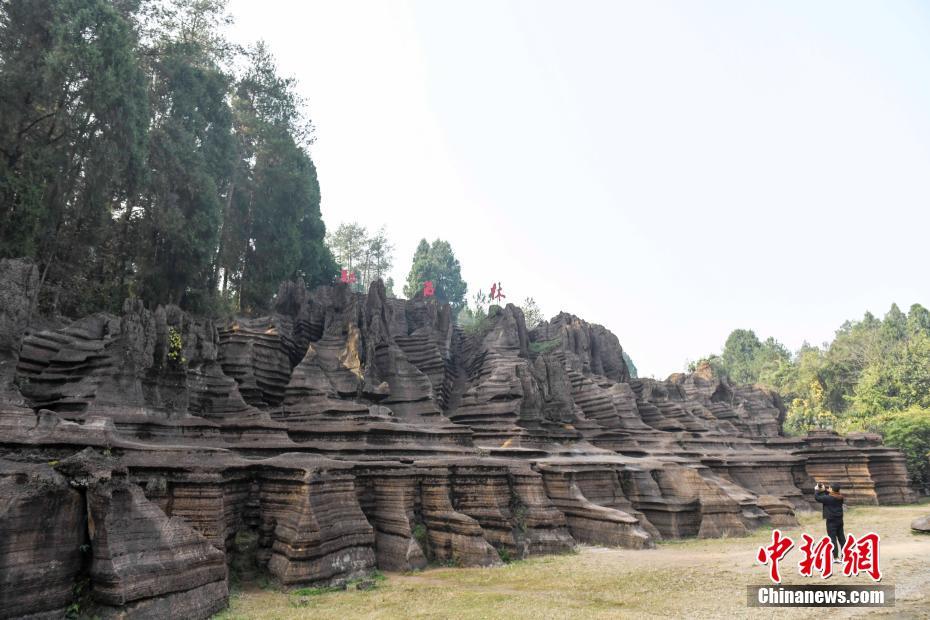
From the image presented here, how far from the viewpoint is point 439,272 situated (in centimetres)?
8612

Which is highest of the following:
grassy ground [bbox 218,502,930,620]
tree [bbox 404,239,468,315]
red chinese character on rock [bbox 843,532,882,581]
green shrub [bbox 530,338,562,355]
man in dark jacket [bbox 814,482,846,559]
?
tree [bbox 404,239,468,315]

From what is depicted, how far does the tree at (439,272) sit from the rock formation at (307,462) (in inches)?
1954

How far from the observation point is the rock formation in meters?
9.53

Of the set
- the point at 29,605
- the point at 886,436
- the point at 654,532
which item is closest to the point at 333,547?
the point at 29,605

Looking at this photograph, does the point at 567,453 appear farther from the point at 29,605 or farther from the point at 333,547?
the point at 29,605

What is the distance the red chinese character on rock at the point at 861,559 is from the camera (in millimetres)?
12328

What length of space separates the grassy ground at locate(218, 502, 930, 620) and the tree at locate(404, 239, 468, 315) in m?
69.4

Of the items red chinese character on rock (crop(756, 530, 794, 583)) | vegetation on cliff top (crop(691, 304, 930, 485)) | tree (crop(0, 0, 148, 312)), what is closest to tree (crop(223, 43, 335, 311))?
tree (crop(0, 0, 148, 312))

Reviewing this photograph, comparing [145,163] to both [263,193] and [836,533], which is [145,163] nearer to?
[263,193]

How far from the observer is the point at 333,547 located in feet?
43.4

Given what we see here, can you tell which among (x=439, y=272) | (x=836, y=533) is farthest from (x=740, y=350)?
(x=836, y=533)

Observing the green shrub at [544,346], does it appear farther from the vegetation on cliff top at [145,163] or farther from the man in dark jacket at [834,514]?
the man in dark jacket at [834,514]

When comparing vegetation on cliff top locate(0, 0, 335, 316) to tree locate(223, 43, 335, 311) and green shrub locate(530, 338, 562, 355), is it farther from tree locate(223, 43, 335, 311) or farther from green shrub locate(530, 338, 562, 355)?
green shrub locate(530, 338, 562, 355)

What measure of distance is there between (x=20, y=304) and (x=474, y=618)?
11460 millimetres
